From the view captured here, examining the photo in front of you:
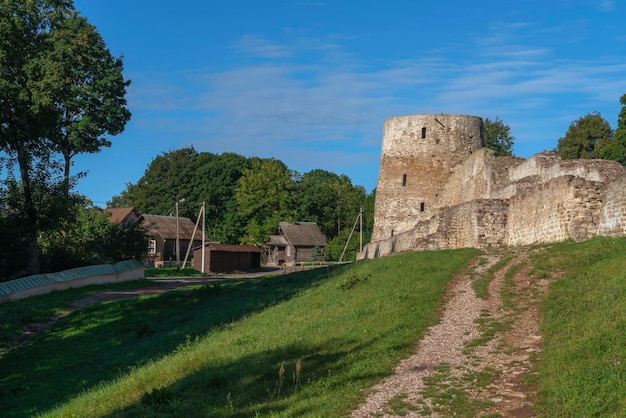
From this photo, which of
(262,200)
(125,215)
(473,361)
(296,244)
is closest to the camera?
(473,361)

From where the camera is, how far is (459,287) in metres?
15.6

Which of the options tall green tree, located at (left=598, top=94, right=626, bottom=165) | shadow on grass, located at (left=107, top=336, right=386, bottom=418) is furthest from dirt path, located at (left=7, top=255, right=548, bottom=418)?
tall green tree, located at (left=598, top=94, right=626, bottom=165)

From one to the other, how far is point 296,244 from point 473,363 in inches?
2247

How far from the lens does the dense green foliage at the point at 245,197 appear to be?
7512cm

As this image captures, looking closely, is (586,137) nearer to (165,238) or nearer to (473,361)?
(165,238)

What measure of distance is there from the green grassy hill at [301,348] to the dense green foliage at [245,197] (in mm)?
46694

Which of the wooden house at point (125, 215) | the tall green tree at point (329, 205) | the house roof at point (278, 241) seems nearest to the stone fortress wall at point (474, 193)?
the house roof at point (278, 241)

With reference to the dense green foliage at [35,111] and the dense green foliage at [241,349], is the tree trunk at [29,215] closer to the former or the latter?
the dense green foliage at [35,111]

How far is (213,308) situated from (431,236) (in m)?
10.4

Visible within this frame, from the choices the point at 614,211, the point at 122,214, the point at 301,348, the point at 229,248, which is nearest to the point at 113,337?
the point at 301,348

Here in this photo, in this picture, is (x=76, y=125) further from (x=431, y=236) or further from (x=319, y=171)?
(x=319, y=171)

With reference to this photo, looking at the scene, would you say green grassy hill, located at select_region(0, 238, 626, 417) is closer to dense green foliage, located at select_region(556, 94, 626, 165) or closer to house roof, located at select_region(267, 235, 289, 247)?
dense green foliage, located at select_region(556, 94, 626, 165)

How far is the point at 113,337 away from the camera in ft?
68.5

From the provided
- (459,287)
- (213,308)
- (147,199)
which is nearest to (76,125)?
(213,308)
